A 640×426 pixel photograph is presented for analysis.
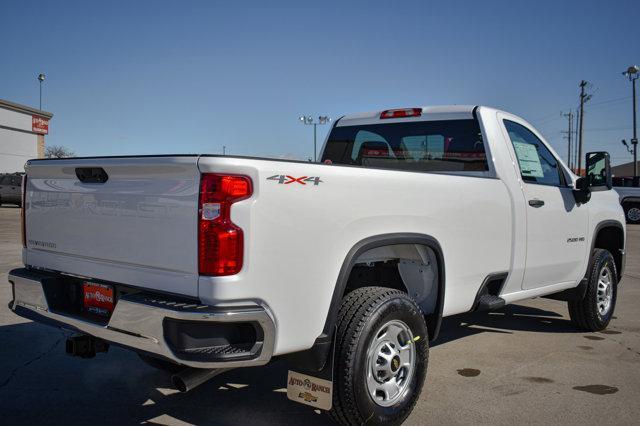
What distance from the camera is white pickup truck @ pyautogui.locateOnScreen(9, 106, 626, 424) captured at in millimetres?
2662

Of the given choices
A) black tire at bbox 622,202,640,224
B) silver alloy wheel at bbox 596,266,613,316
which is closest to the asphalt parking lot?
silver alloy wheel at bbox 596,266,613,316

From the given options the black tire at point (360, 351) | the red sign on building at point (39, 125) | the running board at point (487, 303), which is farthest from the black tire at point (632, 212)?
the red sign on building at point (39, 125)

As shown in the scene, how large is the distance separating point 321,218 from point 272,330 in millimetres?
593

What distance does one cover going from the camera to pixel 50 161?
3520mm

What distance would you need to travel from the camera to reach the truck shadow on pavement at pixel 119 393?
144 inches

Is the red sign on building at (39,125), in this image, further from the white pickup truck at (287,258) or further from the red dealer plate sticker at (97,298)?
the red dealer plate sticker at (97,298)

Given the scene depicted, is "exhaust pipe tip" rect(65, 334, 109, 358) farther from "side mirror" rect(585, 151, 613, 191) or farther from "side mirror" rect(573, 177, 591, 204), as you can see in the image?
"side mirror" rect(585, 151, 613, 191)

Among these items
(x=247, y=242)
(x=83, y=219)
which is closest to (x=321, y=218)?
(x=247, y=242)

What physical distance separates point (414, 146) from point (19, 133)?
4614 cm

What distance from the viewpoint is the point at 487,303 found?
4.25 m

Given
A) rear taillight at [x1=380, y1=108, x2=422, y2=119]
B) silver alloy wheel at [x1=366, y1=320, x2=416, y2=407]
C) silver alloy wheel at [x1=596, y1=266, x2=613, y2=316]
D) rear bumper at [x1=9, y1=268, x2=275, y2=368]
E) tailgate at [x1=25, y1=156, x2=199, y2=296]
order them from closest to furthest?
rear bumper at [x1=9, y1=268, x2=275, y2=368] < tailgate at [x1=25, y1=156, x2=199, y2=296] < silver alloy wheel at [x1=366, y1=320, x2=416, y2=407] < rear taillight at [x1=380, y1=108, x2=422, y2=119] < silver alloy wheel at [x1=596, y1=266, x2=613, y2=316]

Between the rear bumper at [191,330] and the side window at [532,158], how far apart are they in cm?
284

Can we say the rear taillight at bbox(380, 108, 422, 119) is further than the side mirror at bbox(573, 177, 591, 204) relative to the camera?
No

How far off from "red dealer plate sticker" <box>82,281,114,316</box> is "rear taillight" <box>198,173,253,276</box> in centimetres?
76
